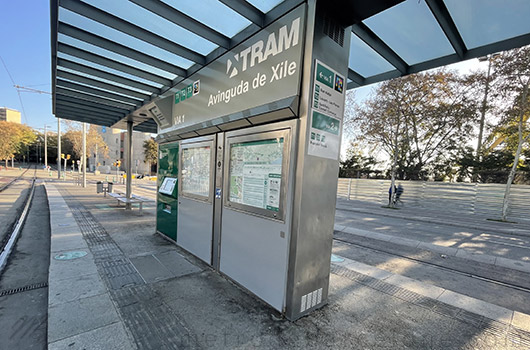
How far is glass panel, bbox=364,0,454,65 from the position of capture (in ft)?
9.32

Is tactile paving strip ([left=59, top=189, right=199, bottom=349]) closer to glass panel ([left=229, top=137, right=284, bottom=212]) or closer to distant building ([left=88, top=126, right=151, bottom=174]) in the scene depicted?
glass panel ([left=229, top=137, right=284, bottom=212])

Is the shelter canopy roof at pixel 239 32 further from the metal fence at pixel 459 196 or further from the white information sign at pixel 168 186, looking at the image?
the metal fence at pixel 459 196

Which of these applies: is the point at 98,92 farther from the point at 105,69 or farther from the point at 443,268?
the point at 443,268

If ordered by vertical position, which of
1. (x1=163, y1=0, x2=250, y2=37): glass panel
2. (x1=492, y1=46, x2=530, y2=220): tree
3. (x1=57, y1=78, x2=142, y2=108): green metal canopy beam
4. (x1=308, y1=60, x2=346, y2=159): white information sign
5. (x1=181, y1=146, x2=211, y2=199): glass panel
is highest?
(x1=492, y1=46, x2=530, y2=220): tree

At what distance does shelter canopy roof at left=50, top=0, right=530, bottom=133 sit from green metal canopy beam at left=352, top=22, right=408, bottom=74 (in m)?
0.01

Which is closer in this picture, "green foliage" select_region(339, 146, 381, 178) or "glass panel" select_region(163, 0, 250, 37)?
"glass panel" select_region(163, 0, 250, 37)

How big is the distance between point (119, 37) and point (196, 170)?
2542mm

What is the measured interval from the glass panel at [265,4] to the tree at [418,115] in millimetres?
14460

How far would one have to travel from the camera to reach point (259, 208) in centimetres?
308

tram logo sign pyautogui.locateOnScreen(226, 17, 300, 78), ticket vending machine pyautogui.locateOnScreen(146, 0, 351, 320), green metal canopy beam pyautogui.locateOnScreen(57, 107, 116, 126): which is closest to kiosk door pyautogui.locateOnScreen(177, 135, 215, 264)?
ticket vending machine pyautogui.locateOnScreen(146, 0, 351, 320)

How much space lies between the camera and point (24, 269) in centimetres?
410

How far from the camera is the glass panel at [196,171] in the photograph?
171 inches

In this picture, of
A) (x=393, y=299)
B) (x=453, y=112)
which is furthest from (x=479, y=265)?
(x=453, y=112)

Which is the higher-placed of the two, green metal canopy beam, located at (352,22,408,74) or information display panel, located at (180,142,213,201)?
green metal canopy beam, located at (352,22,408,74)
